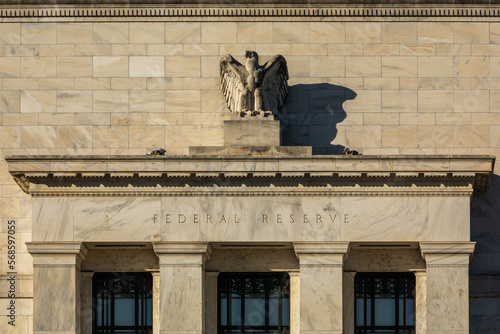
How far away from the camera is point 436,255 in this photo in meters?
43.2

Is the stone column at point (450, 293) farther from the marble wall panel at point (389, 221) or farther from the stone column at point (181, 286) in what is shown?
the stone column at point (181, 286)

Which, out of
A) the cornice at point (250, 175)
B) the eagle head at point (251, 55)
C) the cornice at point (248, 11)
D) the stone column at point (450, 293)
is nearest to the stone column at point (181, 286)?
the cornice at point (250, 175)

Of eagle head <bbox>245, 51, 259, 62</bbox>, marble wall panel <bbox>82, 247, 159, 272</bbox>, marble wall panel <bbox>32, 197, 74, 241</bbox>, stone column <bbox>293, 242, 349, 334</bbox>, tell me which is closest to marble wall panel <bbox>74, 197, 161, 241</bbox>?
marble wall panel <bbox>32, 197, 74, 241</bbox>

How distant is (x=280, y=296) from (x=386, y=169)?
17.9ft

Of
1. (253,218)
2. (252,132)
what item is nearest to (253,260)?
(253,218)

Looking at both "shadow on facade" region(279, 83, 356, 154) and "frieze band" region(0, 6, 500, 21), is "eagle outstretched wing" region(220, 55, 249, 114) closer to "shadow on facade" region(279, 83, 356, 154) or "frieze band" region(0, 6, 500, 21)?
"shadow on facade" region(279, 83, 356, 154)

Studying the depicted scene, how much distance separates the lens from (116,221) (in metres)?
43.4

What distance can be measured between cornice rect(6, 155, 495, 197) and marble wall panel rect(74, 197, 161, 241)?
1.19ft

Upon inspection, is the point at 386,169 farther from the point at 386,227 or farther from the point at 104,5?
the point at 104,5

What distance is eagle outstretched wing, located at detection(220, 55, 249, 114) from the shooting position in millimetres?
45656

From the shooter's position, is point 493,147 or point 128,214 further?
point 493,147

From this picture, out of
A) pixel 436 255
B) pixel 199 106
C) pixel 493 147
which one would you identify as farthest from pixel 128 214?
pixel 493 147

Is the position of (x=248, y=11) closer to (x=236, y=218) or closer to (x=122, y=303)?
(x=236, y=218)

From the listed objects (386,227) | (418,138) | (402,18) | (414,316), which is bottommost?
(414,316)
